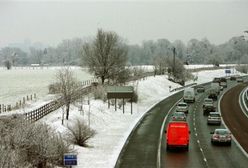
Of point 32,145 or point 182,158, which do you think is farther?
point 182,158

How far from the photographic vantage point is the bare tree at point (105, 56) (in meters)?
82.1

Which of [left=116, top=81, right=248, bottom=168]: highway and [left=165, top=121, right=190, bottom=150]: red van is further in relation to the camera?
[left=165, top=121, right=190, bottom=150]: red van

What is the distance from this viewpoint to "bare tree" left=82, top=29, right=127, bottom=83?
8212 cm

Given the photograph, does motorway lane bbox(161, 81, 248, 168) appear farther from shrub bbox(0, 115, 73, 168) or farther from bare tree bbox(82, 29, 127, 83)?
bare tree bbox(82, 29, 127, 83)

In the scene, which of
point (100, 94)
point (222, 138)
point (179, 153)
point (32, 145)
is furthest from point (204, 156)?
point (100, 94)

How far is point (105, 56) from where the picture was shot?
82.9 m

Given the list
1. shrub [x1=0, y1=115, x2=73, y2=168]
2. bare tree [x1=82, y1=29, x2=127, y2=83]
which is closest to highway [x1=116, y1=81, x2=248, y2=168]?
shrub [x1=0, y1=115, x2=73, y2=168]

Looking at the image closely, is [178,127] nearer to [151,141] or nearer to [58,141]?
[151,141]

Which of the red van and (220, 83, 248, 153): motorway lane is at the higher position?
the red van

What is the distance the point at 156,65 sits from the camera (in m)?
133

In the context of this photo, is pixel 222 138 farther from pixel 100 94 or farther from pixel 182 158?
pixel 100 94

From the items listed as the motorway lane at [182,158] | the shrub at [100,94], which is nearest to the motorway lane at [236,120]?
the motorway lane at [182,158]

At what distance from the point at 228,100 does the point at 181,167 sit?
178ft

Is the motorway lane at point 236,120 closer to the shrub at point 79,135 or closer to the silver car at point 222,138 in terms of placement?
the silver car at point 222,138
